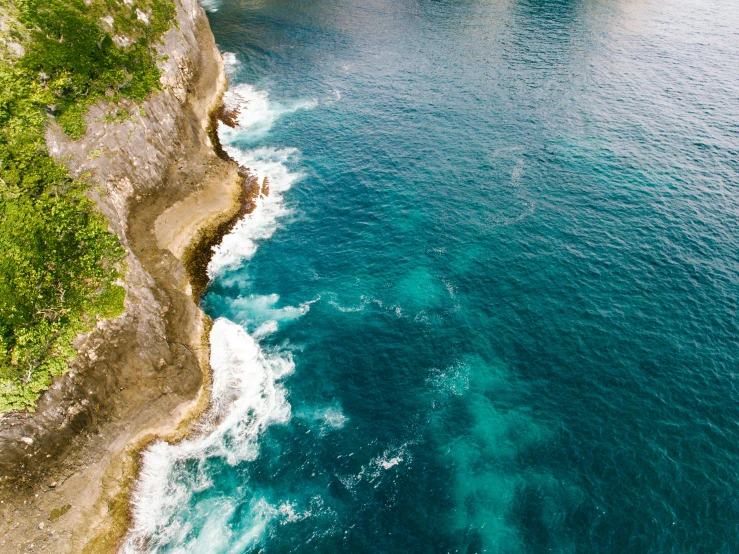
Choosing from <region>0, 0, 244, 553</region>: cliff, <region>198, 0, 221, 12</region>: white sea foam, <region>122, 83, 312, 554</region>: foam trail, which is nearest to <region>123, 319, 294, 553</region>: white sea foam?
<region>122, 83, 312, 554</region>: foam trail

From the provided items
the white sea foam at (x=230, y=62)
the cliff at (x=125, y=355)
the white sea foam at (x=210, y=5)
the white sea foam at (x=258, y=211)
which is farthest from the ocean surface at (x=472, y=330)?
the white sea foam at (x=210, y=5)

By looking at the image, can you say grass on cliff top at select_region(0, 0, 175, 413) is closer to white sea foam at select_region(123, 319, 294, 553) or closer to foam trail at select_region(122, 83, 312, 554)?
white sea foam at select_region(123, 319, 294, 553)

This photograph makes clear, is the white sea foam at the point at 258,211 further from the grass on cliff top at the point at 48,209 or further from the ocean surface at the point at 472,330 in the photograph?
the grass on cliff top at the point at 48,209

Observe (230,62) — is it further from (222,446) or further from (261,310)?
(222,446)

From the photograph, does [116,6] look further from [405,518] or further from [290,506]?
[405,518]

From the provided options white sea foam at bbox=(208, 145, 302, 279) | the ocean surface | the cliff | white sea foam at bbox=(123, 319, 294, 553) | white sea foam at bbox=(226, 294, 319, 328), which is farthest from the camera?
white sea foam at bbox=(208, 145, 302, 279)
